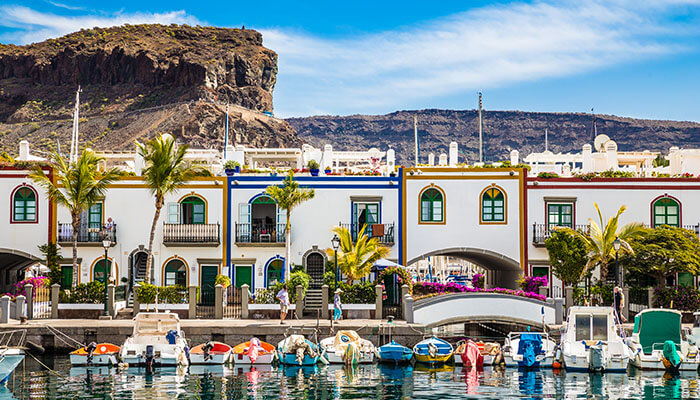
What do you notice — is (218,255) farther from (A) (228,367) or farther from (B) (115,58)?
(B) (115,58)

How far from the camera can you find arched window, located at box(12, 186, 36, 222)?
1649 inches

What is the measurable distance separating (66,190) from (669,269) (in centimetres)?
2792

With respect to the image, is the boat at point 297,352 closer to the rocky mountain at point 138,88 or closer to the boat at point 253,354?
the boat at point 253,354

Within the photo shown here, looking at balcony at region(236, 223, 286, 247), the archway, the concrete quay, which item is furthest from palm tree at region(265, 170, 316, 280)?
the concrete quay

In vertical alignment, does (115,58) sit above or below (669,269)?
above

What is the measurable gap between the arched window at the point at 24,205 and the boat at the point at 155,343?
13343mm

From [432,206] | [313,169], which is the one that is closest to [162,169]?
[313,169]

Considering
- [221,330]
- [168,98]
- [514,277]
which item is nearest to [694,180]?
[514,277]

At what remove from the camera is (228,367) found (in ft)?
101

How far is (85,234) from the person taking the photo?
41.4 meters

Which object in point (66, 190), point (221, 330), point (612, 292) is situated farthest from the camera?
point (66, 190)

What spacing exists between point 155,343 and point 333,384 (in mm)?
7473

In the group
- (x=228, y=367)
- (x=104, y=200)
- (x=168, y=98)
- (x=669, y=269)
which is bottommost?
(x=228, y=367)

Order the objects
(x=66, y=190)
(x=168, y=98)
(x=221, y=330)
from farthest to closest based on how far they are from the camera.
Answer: (x=168, y=98)
(x=66, y=190)
(x=221, y=330)
